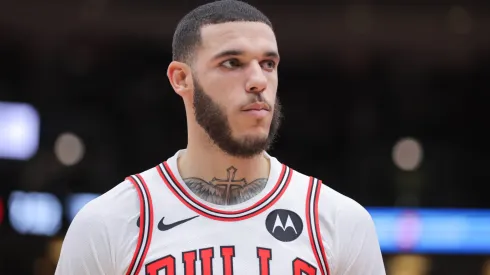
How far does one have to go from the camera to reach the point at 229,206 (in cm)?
343

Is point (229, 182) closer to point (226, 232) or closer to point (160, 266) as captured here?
point (226, 232)

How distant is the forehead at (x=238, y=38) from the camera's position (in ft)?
11.0

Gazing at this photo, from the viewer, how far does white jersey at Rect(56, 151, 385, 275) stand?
323 centimetres

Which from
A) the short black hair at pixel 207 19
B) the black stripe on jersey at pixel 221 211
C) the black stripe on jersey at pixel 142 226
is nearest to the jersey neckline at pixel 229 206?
the black stripe on jersey at pixel 221 211

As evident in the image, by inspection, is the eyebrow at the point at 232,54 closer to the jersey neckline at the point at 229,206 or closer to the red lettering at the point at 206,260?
the jersey neckline at the point at 229,206

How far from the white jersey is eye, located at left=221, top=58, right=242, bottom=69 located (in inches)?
20.5

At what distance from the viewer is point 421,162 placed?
18438 millimetres

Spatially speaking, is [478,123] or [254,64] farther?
[478,123]

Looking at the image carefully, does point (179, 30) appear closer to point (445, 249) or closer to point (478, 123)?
point (445, 249)

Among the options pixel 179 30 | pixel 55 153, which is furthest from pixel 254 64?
pixel 55 153

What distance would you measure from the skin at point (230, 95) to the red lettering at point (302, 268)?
0.37 meters

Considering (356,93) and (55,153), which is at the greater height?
(356,93)

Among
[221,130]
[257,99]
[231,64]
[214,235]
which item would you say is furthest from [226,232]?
[231,64]

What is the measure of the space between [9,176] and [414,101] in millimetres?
8772
